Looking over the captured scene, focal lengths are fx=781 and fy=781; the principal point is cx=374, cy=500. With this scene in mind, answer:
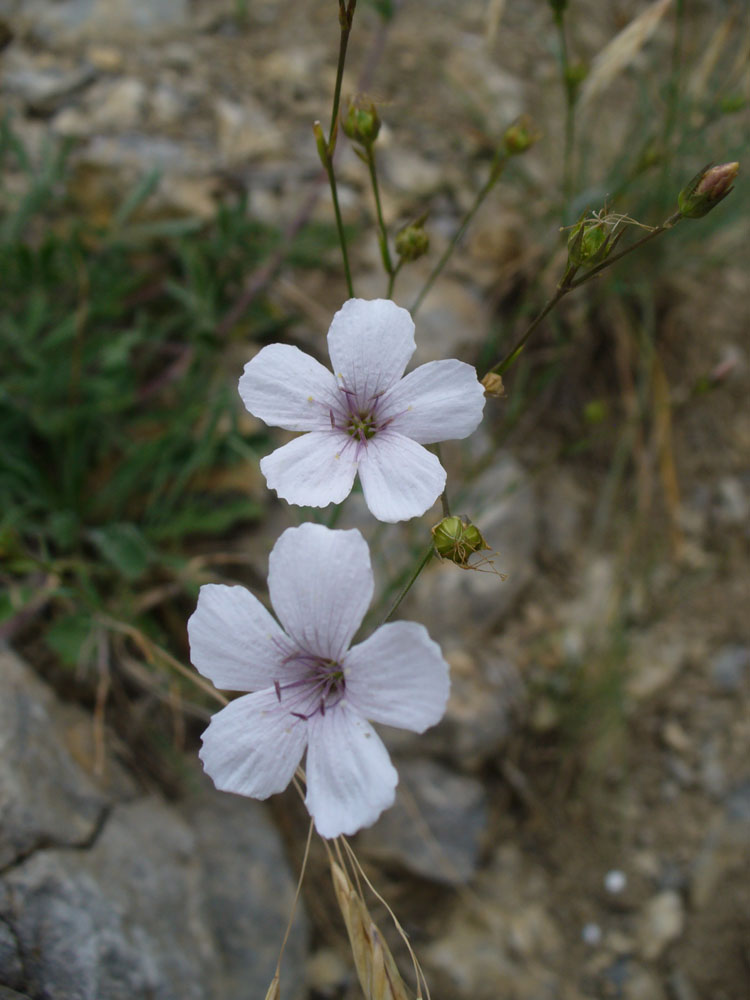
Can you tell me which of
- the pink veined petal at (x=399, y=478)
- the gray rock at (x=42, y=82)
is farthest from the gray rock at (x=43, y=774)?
the gray rock at (x=42, y=82)

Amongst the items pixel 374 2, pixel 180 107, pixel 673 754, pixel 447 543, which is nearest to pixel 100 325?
pixel 180 107

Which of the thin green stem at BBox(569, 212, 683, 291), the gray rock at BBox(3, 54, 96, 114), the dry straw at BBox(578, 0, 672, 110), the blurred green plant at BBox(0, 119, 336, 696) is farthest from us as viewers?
the gray rock at BBox(3, 54, 96, 114)

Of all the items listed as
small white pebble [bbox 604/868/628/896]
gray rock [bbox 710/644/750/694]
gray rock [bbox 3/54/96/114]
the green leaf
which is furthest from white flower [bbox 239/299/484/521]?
gray rock [bbox 3/54/96/114]

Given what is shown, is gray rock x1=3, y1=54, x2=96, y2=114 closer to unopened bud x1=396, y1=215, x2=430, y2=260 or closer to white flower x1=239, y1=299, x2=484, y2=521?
unopened bud x1=396, y1=215, x2=430, y2=260

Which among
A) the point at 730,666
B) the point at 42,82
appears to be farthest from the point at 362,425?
the point at 42,82

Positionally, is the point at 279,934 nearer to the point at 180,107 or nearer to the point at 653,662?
the point at 653,662
